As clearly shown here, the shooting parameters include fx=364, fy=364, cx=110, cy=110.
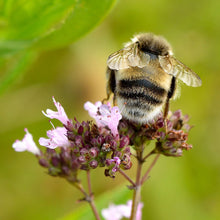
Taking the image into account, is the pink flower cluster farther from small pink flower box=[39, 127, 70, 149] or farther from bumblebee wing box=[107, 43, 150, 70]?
bumblebee wing box=[107, 43, 150, 70]

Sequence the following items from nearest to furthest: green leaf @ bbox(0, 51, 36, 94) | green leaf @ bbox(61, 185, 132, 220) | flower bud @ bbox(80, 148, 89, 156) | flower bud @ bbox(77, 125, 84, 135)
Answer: flower bud @ bbox(80, 148, 89, 156) < flower bud @ bbox(77, 125, 84, 135) < green leaf @ bbox(61, 185, 132, 220) < green leaf @ bbox(0, 51, 36, 94)

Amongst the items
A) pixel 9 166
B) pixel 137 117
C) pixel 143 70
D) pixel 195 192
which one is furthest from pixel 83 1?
pixel 195 192

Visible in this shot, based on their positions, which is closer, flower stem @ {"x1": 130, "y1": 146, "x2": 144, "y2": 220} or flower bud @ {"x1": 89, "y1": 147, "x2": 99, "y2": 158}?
flower bud @ {"x1": 89, "y1": 147, "x2": 99, "y2": 158}

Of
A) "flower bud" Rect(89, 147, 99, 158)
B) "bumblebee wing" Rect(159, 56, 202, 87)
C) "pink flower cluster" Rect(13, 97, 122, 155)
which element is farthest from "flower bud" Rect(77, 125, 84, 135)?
"bumblebee wing" Rect(159, 56, 202, 87)

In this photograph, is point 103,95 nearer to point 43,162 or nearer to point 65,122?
point 43,162

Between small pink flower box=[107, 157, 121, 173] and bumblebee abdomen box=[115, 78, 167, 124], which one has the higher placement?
bumblebee abdomen box=[115, 78, 167, 124]
